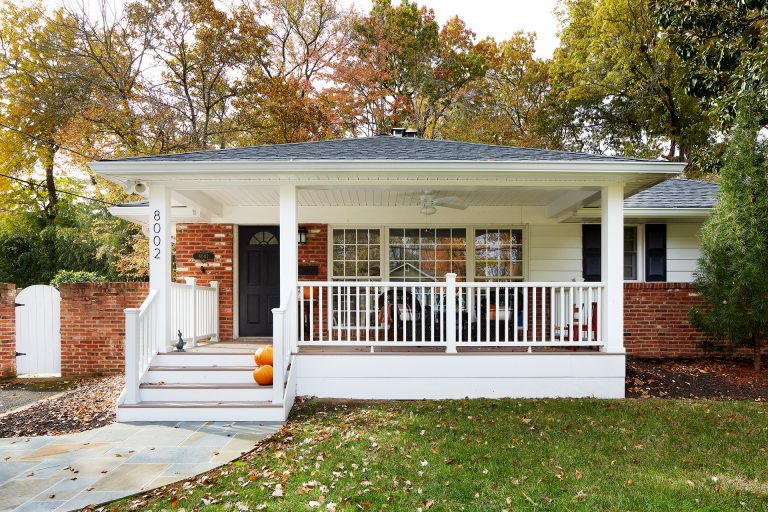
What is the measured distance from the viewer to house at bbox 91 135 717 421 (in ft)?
20.9

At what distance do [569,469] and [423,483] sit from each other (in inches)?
47.7

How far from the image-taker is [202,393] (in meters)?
6.08

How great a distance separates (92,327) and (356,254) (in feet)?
15.7

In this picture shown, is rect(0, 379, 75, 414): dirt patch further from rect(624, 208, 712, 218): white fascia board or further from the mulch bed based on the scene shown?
rect(624, 208, 712, 218): white fascia board

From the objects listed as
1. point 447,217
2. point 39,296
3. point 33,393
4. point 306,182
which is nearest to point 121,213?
point 39,296

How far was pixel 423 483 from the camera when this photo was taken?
394cm

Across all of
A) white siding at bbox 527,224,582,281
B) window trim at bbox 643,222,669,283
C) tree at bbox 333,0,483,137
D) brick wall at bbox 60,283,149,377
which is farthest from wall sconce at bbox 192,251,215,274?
tree at bbox 333,0,483,137

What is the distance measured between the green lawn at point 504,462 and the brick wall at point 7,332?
6.34m

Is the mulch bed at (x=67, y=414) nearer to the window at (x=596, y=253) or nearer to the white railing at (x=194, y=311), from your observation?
the white railing at (x=194, y=311)

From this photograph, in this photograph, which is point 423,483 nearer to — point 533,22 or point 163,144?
point 163,144

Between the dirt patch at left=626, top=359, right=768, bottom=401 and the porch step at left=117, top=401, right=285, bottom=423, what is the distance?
4.63 m

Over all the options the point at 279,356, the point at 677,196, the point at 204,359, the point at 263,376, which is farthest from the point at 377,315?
the point at 677,196

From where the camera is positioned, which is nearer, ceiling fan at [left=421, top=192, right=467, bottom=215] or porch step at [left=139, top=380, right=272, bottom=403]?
porch step at [left=139, top=380, right=272, bottom=403]

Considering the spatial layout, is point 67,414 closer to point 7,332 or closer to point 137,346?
point 137,346
